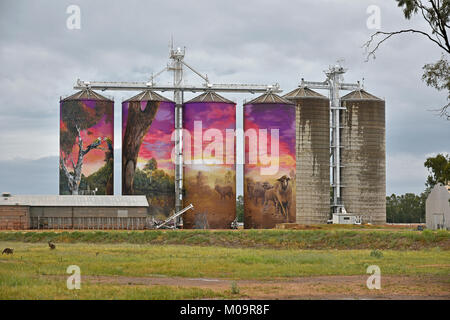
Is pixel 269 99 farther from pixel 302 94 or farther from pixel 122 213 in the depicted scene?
pixel 122 213

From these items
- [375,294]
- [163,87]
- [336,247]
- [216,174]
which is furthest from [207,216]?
[375,294]

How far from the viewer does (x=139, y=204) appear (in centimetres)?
9375

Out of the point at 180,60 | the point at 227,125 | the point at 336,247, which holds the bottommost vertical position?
the point at 336,247

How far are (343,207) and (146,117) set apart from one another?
3239 centimetres

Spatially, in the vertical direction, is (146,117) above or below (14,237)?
above

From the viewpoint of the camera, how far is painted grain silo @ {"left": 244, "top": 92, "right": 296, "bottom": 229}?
10025cm

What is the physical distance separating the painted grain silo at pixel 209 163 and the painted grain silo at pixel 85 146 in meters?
10.6

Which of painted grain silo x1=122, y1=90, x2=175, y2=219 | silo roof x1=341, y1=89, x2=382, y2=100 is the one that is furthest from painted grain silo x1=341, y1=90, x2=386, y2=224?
painted grain silo x1=122, y1=90, x2=175, y2=219

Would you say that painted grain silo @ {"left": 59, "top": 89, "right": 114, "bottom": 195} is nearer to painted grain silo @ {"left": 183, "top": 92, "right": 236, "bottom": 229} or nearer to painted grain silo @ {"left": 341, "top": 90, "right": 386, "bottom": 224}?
painted grain silo @ {"left": 183, "top": 92, "right": 236, "bottom": 229}

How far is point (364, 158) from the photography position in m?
111

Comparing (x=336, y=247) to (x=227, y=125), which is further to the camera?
(x=227, y=125)

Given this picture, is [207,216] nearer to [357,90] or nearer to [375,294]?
[357,90]
